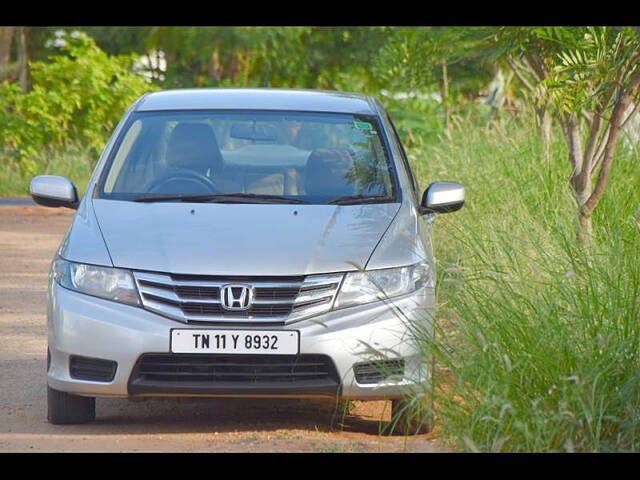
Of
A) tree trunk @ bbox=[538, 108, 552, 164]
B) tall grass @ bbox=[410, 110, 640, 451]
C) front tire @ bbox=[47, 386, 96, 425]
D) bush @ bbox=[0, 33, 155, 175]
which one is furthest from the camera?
bush @ bbox=[0, 33, 155, 175]

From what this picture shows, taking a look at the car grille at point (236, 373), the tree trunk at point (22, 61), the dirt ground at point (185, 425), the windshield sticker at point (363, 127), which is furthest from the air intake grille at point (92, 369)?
the tree trunk at point (22, 61)

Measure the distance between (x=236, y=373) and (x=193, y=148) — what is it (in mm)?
1962

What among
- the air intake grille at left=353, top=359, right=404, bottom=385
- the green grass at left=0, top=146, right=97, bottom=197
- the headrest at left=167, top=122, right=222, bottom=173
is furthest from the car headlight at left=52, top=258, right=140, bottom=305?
the green grass at left=0, top=146, right=97, bottom=197

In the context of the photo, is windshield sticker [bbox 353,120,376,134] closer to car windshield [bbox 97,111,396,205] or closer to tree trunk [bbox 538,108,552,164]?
car windshield [bbox 97,111,396,205]

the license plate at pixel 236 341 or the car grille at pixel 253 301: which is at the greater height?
the car grille at pixel 253 301

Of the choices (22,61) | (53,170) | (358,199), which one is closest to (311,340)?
(358,199)

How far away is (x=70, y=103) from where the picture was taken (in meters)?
28.1

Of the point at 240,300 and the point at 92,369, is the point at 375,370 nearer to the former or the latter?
the point at 240,300

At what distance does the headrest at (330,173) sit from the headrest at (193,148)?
532 millimetres

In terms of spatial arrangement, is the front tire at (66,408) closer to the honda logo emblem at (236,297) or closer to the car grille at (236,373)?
the car grille at (236,373)

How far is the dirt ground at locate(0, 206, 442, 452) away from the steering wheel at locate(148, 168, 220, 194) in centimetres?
112

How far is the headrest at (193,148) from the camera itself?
7.74m

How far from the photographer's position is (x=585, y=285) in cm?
617

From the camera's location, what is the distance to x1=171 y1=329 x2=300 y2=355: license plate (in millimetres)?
6227
